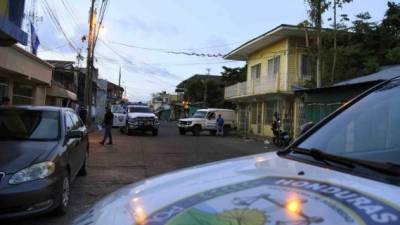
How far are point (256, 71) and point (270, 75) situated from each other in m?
5.71

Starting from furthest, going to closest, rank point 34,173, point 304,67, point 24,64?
point 304,67 → point 24,64 → point 34,173

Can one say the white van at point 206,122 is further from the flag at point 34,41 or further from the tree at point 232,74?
the tree at point 232,74

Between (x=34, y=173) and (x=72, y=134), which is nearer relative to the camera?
(x=34, y=173)

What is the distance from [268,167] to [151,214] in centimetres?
84

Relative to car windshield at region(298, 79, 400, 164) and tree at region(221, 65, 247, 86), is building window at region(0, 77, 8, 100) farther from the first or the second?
tree at region(221, 65, 247, 86)

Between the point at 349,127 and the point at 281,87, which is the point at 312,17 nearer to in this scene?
the point at 281,87

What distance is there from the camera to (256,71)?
43.6 m

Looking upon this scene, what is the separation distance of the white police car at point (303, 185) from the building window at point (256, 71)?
3964 centimetres

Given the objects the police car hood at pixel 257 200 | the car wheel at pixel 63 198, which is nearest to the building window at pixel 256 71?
the car wheel at pixel 63 198

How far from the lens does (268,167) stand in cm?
287

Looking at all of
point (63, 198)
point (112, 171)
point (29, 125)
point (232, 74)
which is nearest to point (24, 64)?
point (112, 171)

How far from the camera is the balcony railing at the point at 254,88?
121 ft

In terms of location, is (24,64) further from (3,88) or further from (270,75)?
(270,75)

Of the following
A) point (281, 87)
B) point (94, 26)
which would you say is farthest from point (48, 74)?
point (281, 87)
